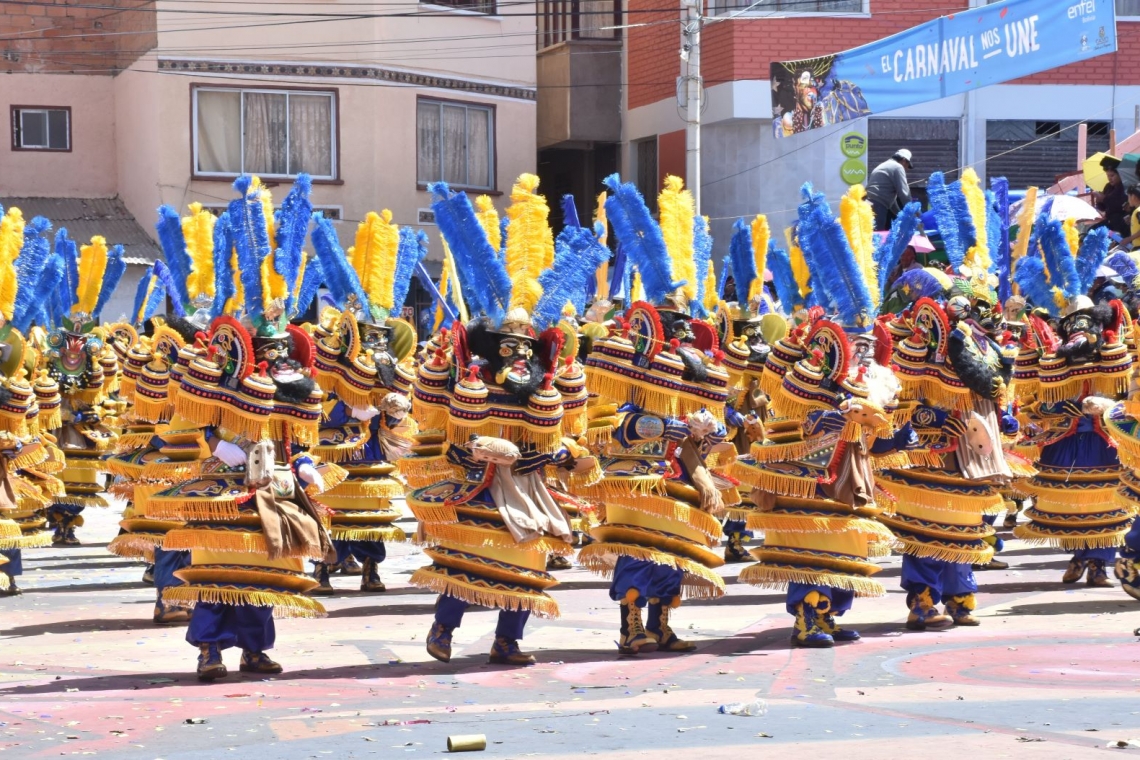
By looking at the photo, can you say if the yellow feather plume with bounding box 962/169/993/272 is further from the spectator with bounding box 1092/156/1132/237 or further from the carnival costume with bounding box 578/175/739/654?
the spectator with bounding box 1092/156/1132/237

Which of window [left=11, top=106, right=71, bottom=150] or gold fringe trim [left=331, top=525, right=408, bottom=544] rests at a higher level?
window [left=11, top=106, right=71, bottom=150]

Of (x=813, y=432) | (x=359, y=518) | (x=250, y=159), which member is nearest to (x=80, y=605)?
(x=359, y=518)

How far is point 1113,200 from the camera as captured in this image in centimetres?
1723

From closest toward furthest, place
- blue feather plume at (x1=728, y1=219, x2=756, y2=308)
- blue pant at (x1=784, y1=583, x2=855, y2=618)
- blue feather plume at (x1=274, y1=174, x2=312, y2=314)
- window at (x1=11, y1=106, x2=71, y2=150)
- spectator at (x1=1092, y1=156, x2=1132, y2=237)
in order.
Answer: blue feather plume at (x1=274, y1=174, x2=312, y2=314) → blue pant at (x1=784, y1=583, x2=855, y2=618) → blue feather plume at (x1=728, y1=219, x2=756, y2=308) → spectator at (x1=1092, y1=156, x2=1132, y2=237) → window at (x1=11, y1=106, x2=71, y2=150)

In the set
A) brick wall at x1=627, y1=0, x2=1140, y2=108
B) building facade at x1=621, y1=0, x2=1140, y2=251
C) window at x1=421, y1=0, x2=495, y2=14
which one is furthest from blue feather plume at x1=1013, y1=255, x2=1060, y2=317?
window at x1=421, y1=0, x2=495, y2=14

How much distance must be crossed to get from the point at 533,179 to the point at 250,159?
18.5 metres

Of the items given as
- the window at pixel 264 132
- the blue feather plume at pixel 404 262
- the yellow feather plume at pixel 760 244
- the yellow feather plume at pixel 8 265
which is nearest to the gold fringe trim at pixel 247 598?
the yellow feather plume at pixel 8 265

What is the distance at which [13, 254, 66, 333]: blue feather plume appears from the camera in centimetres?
1091

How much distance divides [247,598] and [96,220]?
19.8 metres

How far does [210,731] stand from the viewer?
681 cm

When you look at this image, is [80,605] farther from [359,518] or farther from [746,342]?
[746,342]

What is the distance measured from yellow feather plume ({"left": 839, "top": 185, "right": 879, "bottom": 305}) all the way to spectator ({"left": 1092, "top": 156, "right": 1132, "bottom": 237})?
7863 mm

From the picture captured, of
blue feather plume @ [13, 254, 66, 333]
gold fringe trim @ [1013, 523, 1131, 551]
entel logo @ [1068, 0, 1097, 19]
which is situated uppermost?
entel logo @ [1068, 0, 1097, 19]

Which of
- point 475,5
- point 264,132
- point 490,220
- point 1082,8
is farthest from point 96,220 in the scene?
point 490,220
